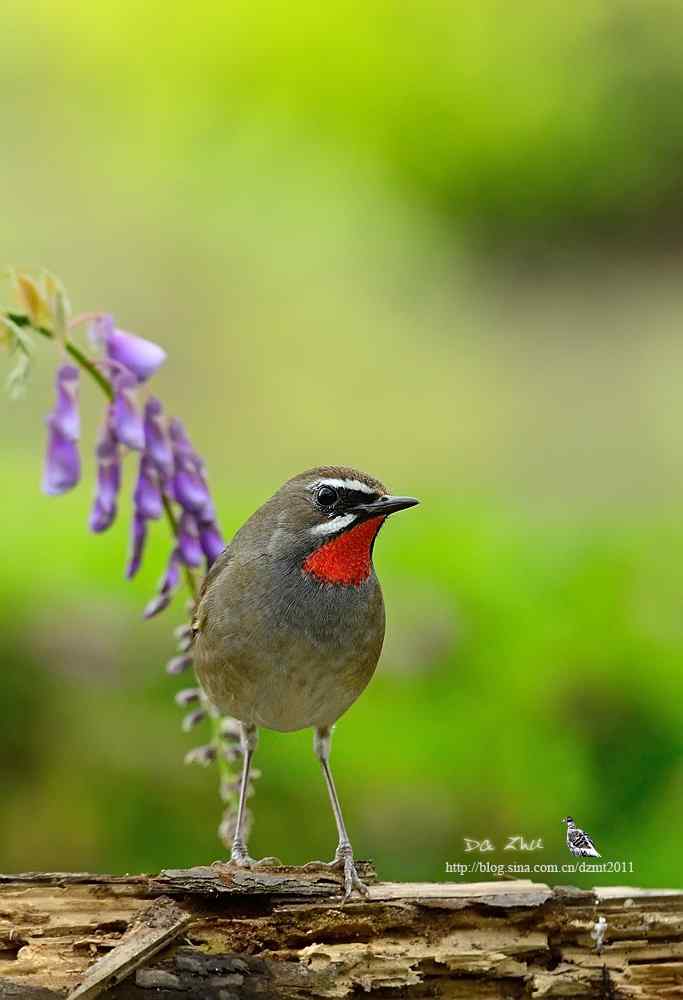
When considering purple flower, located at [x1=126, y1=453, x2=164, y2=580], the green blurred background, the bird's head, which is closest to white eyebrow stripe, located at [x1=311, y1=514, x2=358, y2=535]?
the bird's head

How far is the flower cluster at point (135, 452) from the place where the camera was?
264cm

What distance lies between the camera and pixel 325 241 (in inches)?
404

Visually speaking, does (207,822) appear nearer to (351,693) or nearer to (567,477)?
(351,693)

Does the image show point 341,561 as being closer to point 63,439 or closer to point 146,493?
point 146,493

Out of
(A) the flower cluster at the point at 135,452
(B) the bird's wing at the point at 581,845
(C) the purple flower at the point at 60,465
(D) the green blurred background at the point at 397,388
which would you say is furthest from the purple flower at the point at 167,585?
(D) the green blurred background at the point at 397,388

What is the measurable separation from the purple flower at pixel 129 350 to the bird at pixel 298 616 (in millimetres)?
379

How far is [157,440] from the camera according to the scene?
2.70m

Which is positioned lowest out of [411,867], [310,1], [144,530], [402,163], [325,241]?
[411,867]

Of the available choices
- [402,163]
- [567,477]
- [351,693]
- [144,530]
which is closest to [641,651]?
[351,693]

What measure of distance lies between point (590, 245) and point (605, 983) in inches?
383

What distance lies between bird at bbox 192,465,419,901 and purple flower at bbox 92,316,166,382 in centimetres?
38

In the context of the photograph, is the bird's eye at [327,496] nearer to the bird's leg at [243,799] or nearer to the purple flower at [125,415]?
the purple flower at [125,415]

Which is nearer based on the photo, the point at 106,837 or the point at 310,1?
the point at 106,837

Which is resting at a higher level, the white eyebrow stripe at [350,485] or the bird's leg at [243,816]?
the white eyebrow stripe at [350,485]
